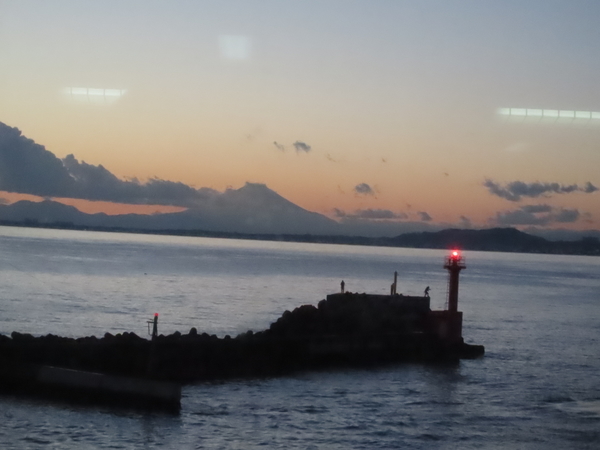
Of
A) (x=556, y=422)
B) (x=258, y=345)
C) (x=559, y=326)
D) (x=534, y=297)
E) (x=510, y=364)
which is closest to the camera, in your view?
(x=556, y=422)

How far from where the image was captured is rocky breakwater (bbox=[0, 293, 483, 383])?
17047 mm

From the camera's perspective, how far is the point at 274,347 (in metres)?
21.1

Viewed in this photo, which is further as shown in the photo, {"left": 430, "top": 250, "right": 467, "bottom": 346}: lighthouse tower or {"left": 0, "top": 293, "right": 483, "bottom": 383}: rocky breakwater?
{"left": 430, "top": 250, "right": 467, "bottom": 346}: lighthouse tower

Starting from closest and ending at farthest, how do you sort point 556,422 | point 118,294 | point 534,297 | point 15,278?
point 556,422
point 118,294
point 15,278
point 534,297

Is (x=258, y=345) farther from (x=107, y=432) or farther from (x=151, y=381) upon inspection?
(x=107, y=432)

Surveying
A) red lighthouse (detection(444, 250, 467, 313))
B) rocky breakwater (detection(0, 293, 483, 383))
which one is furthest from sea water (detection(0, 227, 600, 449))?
Answer: red lighthouse (detection(444, 250, 467, 313))

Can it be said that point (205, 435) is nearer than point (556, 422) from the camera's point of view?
Yes

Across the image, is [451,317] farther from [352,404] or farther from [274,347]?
[352,404]

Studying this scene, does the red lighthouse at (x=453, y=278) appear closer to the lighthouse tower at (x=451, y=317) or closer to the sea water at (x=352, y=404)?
the lighthouse tower at (x=451, y=317)

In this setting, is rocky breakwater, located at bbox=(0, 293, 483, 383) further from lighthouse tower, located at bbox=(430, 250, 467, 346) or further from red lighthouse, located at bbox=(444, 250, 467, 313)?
red lighthouse, located at bbox=(444, 250, 467, 313)

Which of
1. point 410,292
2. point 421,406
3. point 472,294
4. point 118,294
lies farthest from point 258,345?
point 472,294

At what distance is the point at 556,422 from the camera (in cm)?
1630

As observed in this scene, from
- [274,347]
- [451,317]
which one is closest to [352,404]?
[274,347]

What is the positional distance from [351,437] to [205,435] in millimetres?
2922
